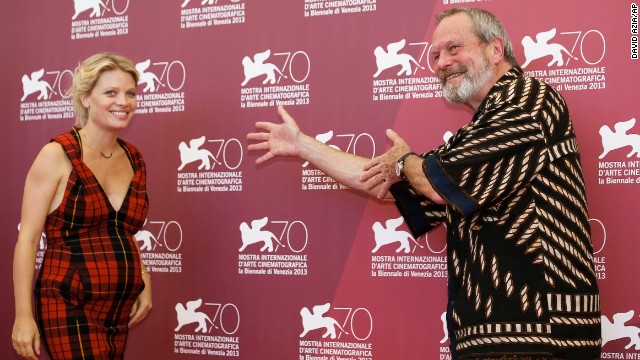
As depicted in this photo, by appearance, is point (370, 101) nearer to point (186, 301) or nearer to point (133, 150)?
point (133, 150)

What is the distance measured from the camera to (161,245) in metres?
3.45

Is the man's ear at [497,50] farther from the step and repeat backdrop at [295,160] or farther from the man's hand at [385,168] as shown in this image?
the step and repeat backdrop at [295,160]

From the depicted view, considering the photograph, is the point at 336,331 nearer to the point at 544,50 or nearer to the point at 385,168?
the point at 385,168

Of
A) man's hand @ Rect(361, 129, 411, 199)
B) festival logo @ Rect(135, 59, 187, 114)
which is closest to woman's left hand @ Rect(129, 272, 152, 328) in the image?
festival logo @ Rect(135, 59, 187, 114)

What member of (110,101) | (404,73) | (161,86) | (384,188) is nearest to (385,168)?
(384,188)

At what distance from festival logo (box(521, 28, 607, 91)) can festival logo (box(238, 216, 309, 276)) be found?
120 centimetres

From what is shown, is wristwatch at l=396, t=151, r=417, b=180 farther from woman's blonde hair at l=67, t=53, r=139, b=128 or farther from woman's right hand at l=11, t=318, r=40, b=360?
woman's right hand at l=11, t=318, r=40, b=360

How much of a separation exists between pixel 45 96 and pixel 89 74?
1067 millimetres

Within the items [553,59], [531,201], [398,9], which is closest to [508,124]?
[531,201]

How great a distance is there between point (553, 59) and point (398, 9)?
67 centimetres

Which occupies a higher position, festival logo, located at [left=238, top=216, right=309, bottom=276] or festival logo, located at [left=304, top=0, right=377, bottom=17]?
festival logo, located at [left=304, top=0, right=377, bottom=17]

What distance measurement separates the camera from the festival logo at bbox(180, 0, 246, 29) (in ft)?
10.9

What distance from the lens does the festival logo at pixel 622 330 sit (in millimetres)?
2742

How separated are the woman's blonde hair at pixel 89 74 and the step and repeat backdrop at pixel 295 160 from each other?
2.11 feet
